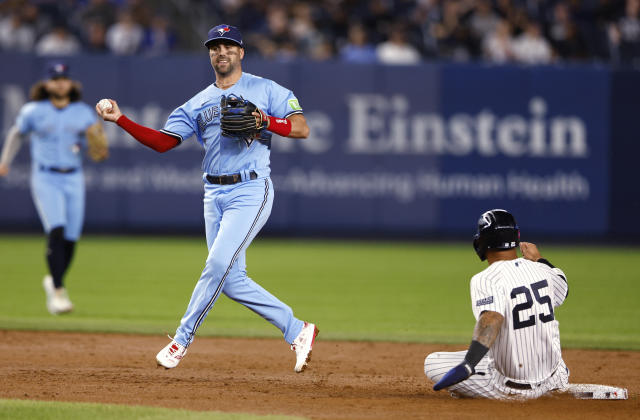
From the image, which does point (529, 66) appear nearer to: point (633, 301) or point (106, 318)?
point (633, 301)

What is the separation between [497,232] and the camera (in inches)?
213

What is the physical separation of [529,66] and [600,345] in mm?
9884

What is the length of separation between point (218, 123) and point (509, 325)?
2502mm

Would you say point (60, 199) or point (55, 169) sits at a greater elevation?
point (55, 169)

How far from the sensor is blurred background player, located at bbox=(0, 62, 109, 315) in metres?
9.59

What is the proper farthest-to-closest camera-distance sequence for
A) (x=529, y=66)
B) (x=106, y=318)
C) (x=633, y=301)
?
1. (x=529, y=66)
2. (x=633, y=301)
3. (x=106, y=318)

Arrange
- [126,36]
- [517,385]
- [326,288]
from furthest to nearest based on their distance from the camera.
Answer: [126,36], [326,288], [517,385]

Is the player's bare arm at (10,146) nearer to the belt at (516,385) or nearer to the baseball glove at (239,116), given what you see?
the baseball glove at (239,116)

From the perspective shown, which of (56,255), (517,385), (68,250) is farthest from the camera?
(68,250)

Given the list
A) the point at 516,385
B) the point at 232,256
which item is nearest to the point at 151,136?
the point at 232,256

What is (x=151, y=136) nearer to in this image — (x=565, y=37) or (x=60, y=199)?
(x=60, y=199)

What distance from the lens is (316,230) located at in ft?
58.2

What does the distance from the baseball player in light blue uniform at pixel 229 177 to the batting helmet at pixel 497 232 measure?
5.33 ft

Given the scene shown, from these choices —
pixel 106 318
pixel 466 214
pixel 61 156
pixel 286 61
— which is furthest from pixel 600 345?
pixel 286 61
